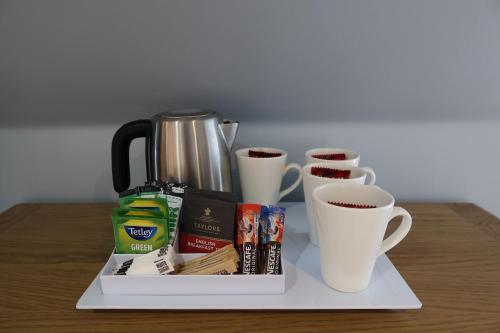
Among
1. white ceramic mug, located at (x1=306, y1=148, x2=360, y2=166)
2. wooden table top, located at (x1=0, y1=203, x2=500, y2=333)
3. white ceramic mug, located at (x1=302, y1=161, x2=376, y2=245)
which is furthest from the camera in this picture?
white ceramic mug, located at (x1=306, y1=148, x2=360, y2=166)

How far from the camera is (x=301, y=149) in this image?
964 millimetres

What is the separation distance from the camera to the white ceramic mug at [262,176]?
762mm

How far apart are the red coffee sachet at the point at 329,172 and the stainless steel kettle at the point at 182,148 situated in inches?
8.4

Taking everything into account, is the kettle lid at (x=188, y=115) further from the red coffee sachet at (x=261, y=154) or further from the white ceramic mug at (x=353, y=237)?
the white ceramic mug at (x=353, y=237)

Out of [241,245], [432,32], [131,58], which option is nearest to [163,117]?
[131,58]

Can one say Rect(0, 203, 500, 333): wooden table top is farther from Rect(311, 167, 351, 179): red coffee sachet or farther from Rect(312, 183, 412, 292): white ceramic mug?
Rect(311, 167, 351, 179): red coffee sachet

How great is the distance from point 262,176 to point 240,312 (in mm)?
312

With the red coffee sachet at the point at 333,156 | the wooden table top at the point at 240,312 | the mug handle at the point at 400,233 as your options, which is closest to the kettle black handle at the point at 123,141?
the wooden table top at the point at 240,312

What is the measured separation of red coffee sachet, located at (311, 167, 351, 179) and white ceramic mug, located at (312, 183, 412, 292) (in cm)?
9

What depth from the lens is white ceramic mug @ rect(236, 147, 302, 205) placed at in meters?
0.76

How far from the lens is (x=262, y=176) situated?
77cm

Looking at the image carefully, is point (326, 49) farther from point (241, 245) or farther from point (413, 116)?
point (241, 245)

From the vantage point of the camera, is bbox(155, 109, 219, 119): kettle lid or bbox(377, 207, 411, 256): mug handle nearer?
bbox(377, 207, 411, 256): mug handle

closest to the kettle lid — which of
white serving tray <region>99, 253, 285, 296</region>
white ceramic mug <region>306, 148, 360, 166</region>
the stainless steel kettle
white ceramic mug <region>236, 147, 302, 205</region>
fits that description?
the stainless steel kettle
